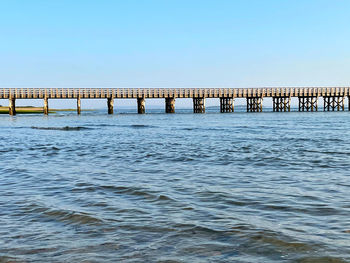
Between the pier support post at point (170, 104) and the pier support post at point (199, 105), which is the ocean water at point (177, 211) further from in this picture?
the pier support post at point (199, 105)

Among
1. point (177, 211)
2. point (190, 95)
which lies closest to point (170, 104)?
point (190, 95)

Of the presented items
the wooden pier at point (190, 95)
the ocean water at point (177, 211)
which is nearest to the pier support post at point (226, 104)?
the wooden pier at point (190, 95)

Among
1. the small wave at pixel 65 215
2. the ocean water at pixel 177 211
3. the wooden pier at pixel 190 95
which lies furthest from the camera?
the wooden pier at pixel 190 95

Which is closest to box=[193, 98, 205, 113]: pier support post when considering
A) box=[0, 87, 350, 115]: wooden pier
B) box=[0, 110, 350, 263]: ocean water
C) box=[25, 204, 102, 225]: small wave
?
box=[0, 87, 350, 115]: wooden pier

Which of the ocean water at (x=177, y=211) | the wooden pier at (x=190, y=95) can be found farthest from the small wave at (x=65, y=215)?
the wooden pier at (x=190, y=95)

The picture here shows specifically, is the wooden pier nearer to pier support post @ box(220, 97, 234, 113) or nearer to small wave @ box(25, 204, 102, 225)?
pier support post @ box(220, 97, 234, 113)

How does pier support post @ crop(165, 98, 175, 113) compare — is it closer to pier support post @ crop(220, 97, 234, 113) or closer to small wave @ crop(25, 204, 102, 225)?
pier support post @ crop(220, 97, 234, 113)

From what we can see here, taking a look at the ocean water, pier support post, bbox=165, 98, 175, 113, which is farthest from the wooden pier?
the ocean water

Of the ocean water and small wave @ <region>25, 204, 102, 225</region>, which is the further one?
small wave @ <region>25, 204, 102, 225</region>

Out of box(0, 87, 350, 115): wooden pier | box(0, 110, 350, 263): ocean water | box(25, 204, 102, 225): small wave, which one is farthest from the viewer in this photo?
box(0, 87, 350, 115): wooden pier

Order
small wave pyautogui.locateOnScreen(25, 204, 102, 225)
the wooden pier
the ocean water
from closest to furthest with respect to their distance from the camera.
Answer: the ocean water → small wave pyautogui.locateOnScreen(25, 204, 102, 225) → the wooden pier

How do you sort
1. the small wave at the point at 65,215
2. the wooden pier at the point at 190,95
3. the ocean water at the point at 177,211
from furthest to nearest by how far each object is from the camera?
the wooden pier at the point at 190,95 < the small wave at the point at 65,215 < the ocean water at the point at 177,211

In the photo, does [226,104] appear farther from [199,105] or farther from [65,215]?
[65,215]

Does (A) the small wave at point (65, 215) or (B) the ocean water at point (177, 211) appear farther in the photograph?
(A) the small wave at point (65, 215)
